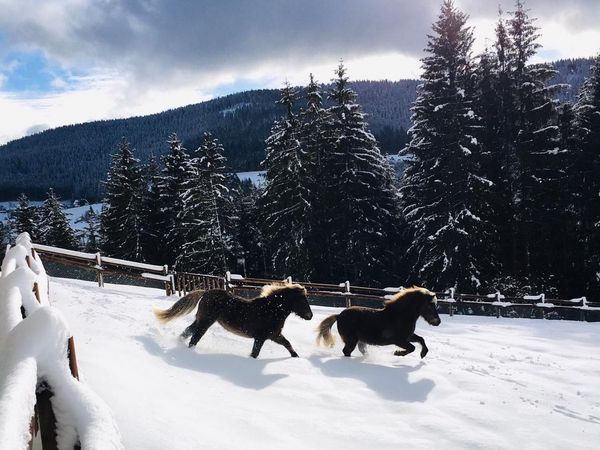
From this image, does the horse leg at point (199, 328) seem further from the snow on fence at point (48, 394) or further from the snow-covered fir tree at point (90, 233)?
the snow-covered fir tree at point (90, 233)

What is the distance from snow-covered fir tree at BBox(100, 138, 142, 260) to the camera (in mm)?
35547

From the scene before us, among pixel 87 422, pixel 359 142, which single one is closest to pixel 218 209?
pixel 359 142

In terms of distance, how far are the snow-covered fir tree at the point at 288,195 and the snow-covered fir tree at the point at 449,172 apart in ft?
21.8

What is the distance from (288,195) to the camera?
30.2m

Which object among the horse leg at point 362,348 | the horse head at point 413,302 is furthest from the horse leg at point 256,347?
the horse head at point 413,302

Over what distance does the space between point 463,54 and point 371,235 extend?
11643 mm

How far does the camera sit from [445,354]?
1039 cm

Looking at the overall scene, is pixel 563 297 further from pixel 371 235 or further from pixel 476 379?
pixel 476 379

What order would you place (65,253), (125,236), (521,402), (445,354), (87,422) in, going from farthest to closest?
1. (125,236)
2. (65,253)
3. (445,354)
4. (521,402)
5. (87,422)

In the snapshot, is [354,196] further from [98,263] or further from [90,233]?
[90,233]

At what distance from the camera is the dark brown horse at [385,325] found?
921 centimetres

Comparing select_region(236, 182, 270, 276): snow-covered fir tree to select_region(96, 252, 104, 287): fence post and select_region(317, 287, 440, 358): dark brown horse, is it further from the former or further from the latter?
select_region(317, 287, 440, 358): dark brown horse

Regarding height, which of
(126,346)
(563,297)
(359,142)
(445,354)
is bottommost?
(563,297)

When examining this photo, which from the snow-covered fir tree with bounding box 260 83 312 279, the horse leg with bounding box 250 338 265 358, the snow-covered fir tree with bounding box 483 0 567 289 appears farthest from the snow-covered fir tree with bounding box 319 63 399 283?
the horse leg with bounding box 250 338 265 358
